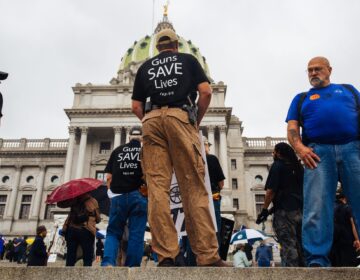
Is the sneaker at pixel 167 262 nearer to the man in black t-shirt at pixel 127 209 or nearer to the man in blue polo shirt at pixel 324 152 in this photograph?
the man in blue polo shirt at pixel 324 152

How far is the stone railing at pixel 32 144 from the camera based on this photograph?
45.6 metres

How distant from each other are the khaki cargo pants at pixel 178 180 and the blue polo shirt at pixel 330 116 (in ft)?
4.14

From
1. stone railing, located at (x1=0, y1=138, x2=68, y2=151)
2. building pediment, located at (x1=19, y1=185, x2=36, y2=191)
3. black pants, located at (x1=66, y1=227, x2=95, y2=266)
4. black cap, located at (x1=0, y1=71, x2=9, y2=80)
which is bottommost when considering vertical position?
black pants, located at (x1=66, y1=227, x2=95, y2=266)

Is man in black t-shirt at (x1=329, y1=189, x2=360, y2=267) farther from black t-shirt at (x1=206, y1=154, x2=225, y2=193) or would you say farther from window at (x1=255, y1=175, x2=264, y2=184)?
window at (x1=255, y1=175, x2=264, y2=184)

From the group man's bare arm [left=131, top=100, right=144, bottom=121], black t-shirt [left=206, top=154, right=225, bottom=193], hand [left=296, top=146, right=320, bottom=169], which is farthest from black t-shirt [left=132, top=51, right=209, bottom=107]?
black t-shirt [left=206, top=154, right=225, bottom=193]

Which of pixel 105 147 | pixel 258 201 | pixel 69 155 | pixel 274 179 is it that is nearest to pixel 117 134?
pixel 105 147

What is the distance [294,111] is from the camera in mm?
4316

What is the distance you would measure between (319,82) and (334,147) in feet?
2.63

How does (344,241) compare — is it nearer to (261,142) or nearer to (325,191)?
(325,191)

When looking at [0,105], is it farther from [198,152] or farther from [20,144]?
[20,144]

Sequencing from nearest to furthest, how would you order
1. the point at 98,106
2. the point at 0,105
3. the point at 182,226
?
the point at 0,105, the point at 182,226, the point at 98,106

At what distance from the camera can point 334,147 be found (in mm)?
3939

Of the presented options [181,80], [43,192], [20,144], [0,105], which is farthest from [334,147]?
[20,144]

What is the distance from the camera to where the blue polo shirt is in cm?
394
